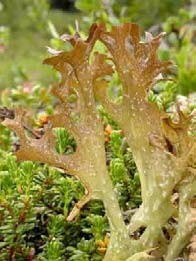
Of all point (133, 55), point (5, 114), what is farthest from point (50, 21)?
point (133, 55)

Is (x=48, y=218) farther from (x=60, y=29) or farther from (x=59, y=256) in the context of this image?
(x=60, y=29)

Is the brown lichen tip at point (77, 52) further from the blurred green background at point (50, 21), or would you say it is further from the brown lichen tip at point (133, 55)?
the blurred green background at point (50, 21)

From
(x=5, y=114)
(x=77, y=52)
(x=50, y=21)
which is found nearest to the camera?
(x=77, y=52)

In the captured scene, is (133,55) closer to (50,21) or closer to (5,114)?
(5,114)

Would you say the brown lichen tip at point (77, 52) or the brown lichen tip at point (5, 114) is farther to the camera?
the brown lichen tip at point (5, 114)

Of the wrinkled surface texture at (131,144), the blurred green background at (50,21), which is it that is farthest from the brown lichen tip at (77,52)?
the blurred green background at (50,21)

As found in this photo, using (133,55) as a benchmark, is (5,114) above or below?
above

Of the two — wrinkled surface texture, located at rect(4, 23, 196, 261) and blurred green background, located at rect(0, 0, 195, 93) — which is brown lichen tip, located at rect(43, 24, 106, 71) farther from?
blurred green background, located at rect(0, 0, 195, 93)

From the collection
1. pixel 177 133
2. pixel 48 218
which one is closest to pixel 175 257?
pixel 177 133
